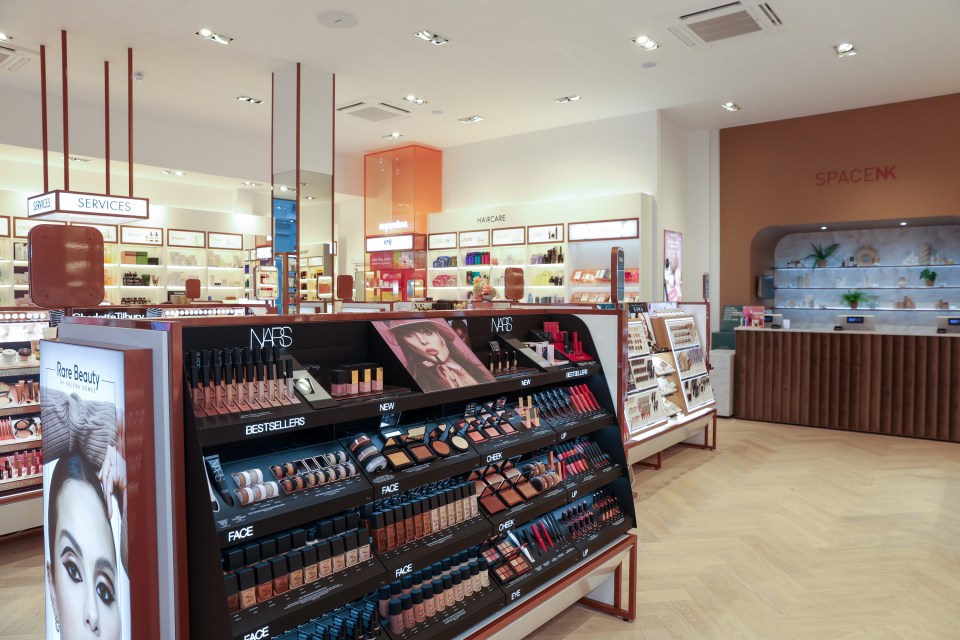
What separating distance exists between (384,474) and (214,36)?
5.67 m

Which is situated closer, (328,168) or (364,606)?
(364,606)

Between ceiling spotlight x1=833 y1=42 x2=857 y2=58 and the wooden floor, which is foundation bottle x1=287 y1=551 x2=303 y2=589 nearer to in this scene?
the wooden floor

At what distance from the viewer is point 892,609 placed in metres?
3.13

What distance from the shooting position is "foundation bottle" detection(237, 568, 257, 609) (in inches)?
64.4

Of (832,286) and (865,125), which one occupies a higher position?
(865,125)

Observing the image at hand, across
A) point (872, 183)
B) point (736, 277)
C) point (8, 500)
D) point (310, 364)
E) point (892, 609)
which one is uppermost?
point (872, 183)

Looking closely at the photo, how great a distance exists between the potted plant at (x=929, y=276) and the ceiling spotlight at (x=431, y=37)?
23.0ft

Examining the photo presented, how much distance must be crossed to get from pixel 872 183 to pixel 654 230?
2.75 metres

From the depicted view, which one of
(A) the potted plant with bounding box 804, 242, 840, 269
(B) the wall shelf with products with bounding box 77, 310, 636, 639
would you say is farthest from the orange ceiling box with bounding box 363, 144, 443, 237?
(B) the wall shelf with products with bounding box 77, 310, 636, 639

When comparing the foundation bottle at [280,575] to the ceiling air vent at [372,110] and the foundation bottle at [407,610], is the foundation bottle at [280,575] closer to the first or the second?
the foundation bottle at [407,610]

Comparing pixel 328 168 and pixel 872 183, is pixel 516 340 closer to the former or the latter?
pixel 328 168

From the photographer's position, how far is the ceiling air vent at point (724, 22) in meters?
5.49

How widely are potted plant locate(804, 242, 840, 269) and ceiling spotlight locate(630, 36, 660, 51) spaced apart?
4684 mm

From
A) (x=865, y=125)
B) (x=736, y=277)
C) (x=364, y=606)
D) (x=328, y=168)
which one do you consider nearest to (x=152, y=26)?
(x=328, y=168)
